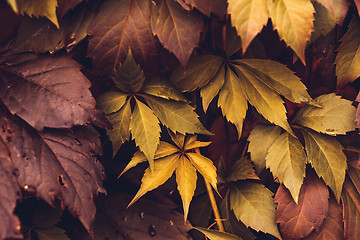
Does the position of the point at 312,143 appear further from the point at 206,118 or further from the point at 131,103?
the point at 131,103

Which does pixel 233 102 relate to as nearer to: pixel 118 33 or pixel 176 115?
pixel 176 115

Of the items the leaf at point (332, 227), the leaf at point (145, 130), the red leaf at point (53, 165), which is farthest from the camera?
the leaf at point (332, 227)

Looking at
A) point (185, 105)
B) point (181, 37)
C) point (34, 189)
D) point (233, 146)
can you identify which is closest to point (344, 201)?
point (233, 146)

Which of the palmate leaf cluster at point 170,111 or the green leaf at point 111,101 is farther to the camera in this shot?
the green leaf at point 111,101

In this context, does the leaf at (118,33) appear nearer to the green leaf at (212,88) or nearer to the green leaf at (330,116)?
the green leaf at (212,88)

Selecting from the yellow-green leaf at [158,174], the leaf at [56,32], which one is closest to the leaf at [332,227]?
the yellow-green leaf at [158,174]

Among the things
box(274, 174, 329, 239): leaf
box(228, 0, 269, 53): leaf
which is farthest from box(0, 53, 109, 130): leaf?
box(274, 174, 329, 239): leaf

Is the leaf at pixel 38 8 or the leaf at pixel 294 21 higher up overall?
the leaf at pixel 38 8
